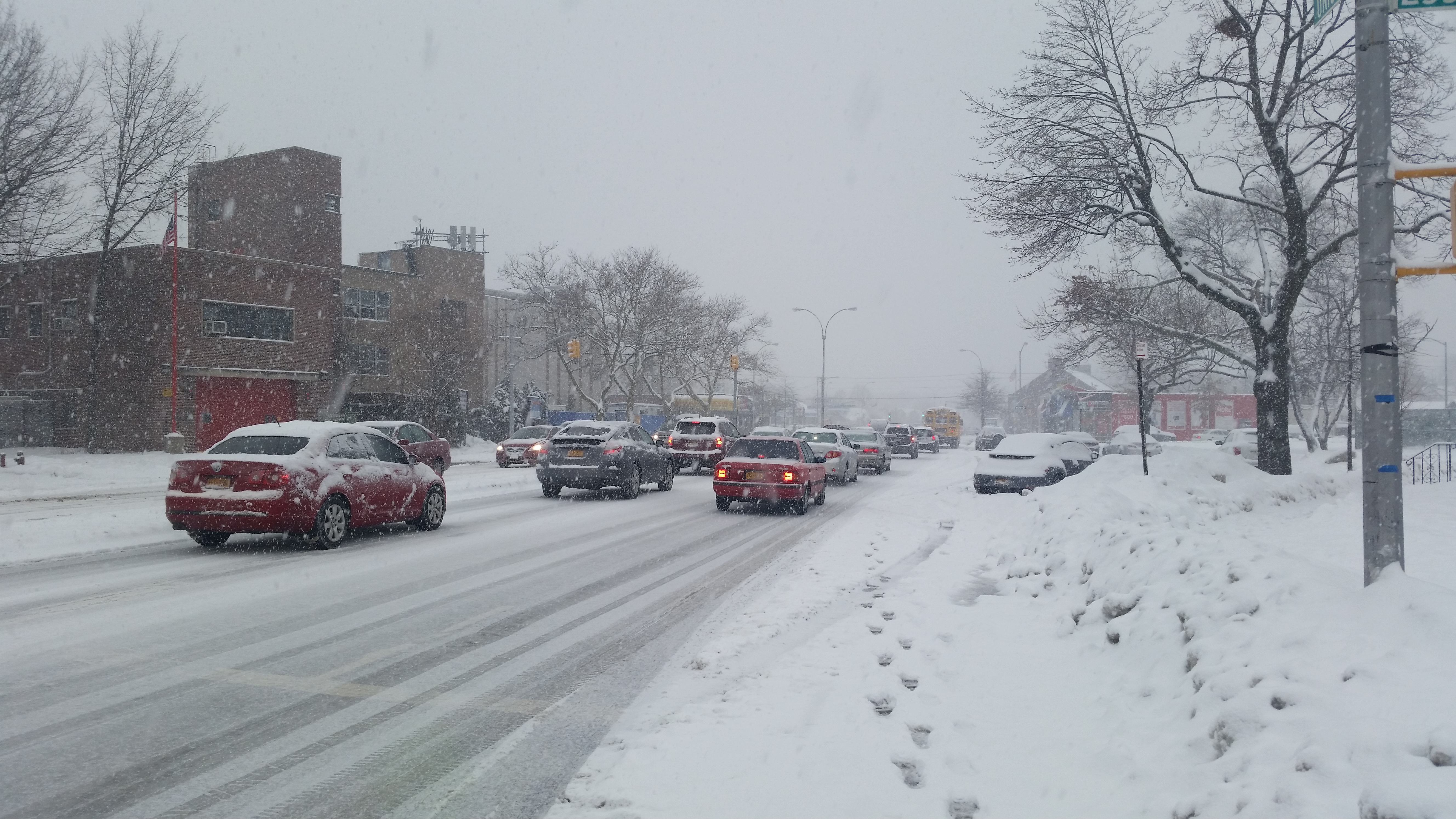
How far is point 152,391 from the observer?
34031mm

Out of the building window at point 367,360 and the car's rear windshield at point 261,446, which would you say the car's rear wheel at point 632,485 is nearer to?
the car's rear windshield at point 261,446

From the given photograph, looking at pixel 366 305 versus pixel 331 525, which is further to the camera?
pixel 366 305

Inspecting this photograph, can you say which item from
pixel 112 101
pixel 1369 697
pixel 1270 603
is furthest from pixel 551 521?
pixel 112 101

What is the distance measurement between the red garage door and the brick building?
2.1 inches

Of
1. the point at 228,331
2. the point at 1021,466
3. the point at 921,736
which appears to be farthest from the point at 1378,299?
the point at 228,331

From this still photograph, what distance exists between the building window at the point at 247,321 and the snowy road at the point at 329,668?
2549 cm

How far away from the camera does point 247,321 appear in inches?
1439

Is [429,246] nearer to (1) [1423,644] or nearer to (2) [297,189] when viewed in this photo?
Result: (2) [297,189]

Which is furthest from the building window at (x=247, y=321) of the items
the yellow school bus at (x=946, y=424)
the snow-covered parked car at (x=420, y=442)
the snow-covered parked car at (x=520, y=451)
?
the yellow school bus at (x=946, y=424)

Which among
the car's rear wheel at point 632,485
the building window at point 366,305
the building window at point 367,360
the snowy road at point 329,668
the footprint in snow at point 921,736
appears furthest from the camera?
the building window at point 366,305

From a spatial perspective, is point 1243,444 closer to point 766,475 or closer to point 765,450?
point 765,450

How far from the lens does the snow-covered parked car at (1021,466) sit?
20.2 metres

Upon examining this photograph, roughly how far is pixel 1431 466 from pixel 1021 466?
8543 millimetres

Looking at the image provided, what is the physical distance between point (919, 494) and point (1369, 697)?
1771 centimetres
